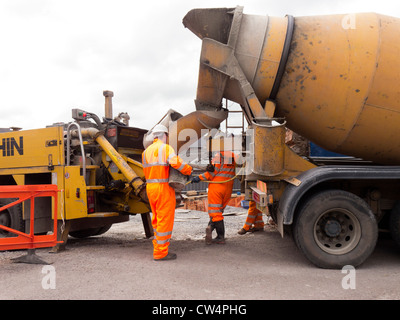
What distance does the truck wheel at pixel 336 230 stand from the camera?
12.8 ft

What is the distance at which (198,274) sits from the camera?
12.2 ft

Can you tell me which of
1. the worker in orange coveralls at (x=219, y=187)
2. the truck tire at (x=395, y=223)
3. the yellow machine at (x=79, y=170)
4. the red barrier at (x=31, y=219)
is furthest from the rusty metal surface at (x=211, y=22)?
the truck tire at (x=395, y=223)

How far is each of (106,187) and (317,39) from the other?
12.3 ft

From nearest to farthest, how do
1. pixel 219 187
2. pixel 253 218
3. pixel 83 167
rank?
pixel 83 167 → pixel 219 187 → pixel 253 218

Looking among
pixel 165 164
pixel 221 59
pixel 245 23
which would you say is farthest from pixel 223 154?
pixel 245 23

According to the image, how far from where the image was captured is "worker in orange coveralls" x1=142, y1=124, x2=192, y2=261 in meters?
4.36

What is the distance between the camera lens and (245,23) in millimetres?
4230

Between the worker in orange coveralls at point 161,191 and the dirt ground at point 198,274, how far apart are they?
0.80 feet

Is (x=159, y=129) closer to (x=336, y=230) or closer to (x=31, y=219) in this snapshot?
(x=31, y=219)

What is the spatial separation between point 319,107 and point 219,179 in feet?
6.47

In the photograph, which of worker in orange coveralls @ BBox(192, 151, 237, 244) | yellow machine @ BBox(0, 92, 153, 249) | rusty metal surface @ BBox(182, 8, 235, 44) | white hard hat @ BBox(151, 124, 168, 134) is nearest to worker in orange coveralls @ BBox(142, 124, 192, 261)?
white hard hat @ BBox(151, 124, 168, 134)

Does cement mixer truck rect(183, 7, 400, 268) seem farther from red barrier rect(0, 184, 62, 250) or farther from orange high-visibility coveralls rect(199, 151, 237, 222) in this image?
red barrier rect(0, 184, 62, 250)

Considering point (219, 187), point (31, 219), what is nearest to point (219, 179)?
point (219, 187)

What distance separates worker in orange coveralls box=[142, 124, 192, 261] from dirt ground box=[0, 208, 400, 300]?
0.80 ft
